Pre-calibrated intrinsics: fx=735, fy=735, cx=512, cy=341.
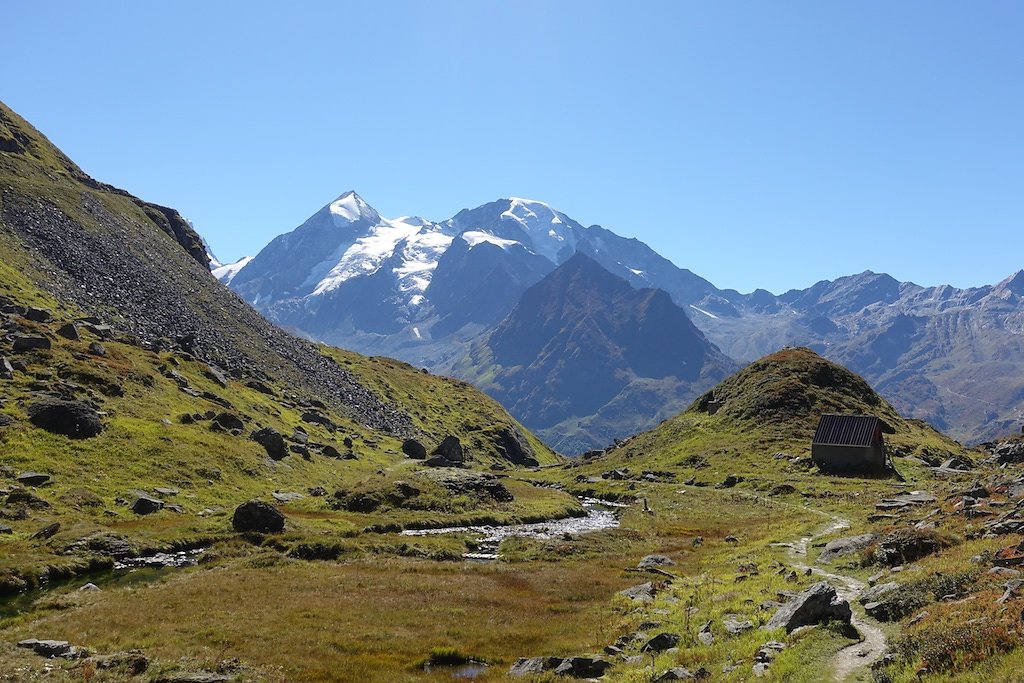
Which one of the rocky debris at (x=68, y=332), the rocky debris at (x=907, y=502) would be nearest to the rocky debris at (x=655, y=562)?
the rocky debris at (x=907, y=502)

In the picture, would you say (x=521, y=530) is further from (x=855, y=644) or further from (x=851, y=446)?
(x=851, y=446)

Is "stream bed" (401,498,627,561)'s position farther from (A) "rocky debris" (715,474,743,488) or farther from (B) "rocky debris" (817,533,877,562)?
(B) "rocky debris" (817,533,877,562)

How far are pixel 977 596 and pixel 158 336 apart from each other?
143 metres

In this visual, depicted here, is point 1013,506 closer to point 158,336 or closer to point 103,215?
point 158,336

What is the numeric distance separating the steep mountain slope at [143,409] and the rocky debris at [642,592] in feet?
96.6

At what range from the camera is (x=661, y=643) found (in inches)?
1316

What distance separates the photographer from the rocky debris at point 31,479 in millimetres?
68469

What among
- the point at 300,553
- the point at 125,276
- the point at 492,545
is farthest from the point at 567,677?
the point at 125,276

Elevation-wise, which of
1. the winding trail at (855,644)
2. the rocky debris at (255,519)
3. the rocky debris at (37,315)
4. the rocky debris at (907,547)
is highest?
the rocky debris at (907,547)

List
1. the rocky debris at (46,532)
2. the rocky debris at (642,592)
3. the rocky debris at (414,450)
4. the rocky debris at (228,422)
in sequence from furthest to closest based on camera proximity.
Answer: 1. the rocky debris at (414,450)
2. the rocky debris at (228,422)
3. the rocky debris at (46,532)
4. the rocky debris at (642,592)

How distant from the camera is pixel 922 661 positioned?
2312 centimetres

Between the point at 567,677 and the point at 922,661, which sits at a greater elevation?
the point at 922,661

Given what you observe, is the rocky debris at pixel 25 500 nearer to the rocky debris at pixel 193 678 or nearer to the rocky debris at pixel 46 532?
the rocky debris at pixel 46 532

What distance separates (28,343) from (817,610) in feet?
335
